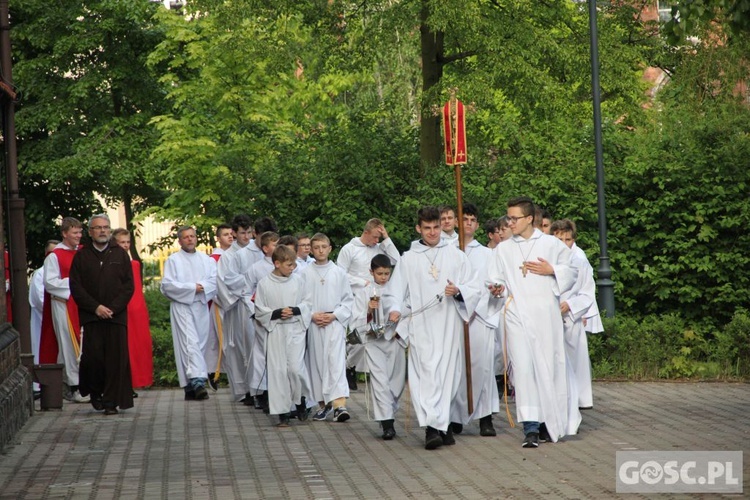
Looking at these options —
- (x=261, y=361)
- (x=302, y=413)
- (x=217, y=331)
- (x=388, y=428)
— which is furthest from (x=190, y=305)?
(x=388, y=428)

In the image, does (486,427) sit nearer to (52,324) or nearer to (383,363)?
(383,363)

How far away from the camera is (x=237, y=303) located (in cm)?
1639

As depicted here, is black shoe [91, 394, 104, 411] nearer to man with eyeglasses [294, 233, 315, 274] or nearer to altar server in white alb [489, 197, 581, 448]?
man with eyeglasses [294, 233, 315, 274]

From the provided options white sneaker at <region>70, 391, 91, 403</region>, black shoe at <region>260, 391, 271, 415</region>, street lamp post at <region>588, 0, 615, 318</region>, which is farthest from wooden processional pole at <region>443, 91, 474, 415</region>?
street lamp post at <region>588, 0, 615, 318</region>

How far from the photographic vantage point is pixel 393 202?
21.5 m

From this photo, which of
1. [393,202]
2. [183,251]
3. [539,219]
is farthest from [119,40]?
[539,219]

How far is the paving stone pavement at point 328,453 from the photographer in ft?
31.7

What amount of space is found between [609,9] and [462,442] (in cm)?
1598

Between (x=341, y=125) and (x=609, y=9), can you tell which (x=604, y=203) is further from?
(x=609, y=9)

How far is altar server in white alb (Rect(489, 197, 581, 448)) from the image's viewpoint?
1171 cm

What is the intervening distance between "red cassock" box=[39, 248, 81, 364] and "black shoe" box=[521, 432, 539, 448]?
646 cm

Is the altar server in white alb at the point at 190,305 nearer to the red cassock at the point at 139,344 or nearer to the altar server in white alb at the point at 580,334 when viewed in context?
the red cassock at the point at 139,344

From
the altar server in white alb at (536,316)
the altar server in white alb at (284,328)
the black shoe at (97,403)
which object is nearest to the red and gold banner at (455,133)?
the altar server in white alb at (536,316)

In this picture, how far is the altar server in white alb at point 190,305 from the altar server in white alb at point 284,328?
103 inches
